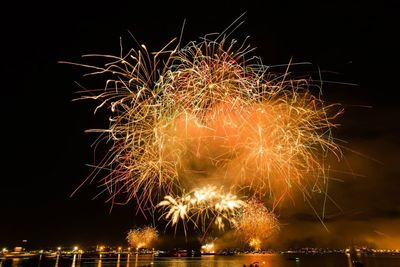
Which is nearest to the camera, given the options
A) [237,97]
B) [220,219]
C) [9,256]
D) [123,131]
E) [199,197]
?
[237,97]

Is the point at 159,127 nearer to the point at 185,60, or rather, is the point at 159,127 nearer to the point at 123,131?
the point at 123,131

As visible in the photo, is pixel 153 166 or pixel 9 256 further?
pixel 9 256

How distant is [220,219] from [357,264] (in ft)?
145

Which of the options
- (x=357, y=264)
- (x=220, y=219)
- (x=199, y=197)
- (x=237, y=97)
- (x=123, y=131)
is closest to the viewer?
(x=237, y=97)

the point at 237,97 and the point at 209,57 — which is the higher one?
the point at 209,57

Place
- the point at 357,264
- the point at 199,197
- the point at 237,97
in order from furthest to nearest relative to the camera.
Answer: the point at 357,264 → the point at 199,197 → the point at 237,97

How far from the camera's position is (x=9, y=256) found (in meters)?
150

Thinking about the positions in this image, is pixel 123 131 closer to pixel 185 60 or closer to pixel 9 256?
pixel 185 60

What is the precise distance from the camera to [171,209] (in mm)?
25609

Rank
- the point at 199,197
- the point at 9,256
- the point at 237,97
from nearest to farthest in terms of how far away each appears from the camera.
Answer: the point at 237,97 < the point at 199,197 < the point at 9,256

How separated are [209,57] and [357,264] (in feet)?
181

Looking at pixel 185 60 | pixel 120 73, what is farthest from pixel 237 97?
pixel 120 73

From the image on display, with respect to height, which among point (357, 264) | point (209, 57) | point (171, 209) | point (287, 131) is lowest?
point (357, 264)

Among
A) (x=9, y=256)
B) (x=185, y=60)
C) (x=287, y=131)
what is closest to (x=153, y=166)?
(x=185, y=60)
